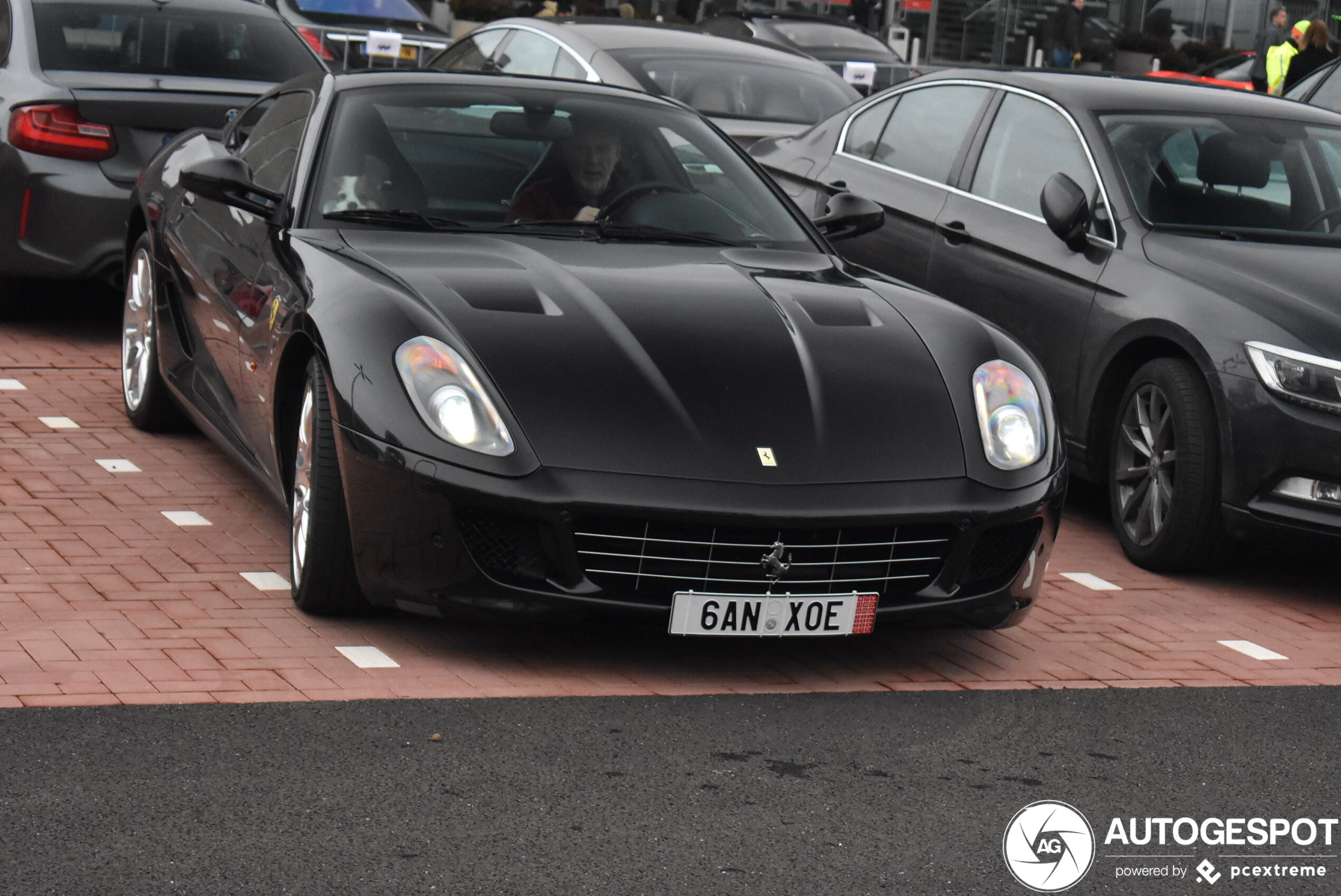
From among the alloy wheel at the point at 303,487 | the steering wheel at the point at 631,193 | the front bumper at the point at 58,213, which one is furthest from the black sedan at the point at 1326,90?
the alloy wheel at the point at 303,487

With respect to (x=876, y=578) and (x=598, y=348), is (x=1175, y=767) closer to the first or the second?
(x=876, y=578)

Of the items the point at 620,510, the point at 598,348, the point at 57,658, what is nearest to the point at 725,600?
the point at 620,510

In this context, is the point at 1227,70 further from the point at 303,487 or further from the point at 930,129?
the point at 303,487

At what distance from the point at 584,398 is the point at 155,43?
17.2ft

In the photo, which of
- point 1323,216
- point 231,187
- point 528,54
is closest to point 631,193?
point 231,187

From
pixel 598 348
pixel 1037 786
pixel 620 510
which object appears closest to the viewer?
pixel 1037 786

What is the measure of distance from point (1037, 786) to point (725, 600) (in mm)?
892

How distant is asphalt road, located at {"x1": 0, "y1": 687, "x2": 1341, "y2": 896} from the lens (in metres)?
3.74

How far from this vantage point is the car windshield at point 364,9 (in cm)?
1789

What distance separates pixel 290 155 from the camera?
6.34 meters

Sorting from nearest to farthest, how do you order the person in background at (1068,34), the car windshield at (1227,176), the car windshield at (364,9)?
the car windshield at (1227,176) < the car windshield at (364,9) < the person in background at (1068,34)

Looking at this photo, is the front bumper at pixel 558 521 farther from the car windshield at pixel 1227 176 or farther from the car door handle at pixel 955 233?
the car door handle at pixel 955 233

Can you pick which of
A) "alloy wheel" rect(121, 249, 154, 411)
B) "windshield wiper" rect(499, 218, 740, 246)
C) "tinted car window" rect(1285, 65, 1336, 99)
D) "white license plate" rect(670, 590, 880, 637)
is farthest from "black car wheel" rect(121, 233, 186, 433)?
"tinted car window" rect(1285, 65, 1336, 99)

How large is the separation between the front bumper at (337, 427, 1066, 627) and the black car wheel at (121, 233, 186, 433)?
2580mm
